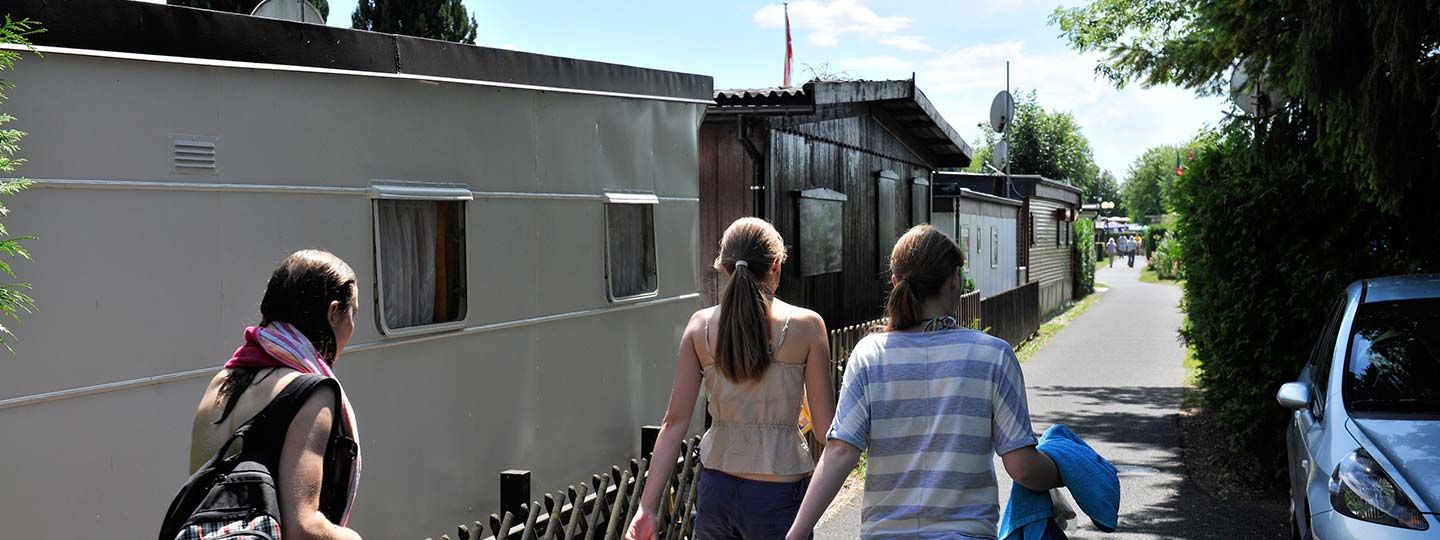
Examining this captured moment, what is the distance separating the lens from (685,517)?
22.8 ft

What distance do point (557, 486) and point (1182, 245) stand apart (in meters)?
5.90

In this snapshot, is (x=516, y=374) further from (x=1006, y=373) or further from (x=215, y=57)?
(x=1006, y=373)

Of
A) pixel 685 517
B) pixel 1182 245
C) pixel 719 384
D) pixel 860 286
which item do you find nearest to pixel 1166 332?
pixel 860 286

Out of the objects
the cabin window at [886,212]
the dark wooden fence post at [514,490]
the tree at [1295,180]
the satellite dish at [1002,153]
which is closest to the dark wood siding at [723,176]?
the tree at [1295,180]

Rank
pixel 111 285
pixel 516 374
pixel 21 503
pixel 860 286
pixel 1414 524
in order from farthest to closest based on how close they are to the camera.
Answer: pixel 860 286, pixel 516 374, pixel 1414 524, pixel 111 285, pixel 21 503

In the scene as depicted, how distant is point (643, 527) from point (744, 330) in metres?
0.71

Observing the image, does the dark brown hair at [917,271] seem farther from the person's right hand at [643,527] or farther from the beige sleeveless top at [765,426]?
the person's right hand at [643,527]

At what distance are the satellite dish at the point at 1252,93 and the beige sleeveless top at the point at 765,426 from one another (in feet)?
17.2

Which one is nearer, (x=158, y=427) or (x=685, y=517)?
(x=158, y=427)

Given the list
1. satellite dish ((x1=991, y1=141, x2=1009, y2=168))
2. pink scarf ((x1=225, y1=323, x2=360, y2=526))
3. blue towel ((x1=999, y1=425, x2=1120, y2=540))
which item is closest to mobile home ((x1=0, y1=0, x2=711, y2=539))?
pink scarf ((x1=225, y1=323, x2=360, y2=526))

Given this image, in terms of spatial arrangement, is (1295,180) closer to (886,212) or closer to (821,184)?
(821,184)

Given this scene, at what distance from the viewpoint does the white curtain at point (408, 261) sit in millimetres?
5715

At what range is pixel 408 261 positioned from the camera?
231 inches

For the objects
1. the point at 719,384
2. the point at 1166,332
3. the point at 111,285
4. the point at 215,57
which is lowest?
the point at 1166,332
